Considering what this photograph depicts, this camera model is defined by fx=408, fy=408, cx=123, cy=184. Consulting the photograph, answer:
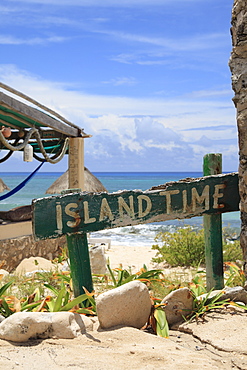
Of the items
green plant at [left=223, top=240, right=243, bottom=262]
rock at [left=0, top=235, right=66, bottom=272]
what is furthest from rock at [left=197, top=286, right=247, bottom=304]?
rock at [left=0, top=235, right=66, bottom=272]

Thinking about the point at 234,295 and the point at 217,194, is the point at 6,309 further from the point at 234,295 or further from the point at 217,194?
the point at 217,194

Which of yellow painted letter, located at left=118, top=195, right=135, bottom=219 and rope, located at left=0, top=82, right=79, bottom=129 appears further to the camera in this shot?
rope, located at left=0, top=82, right=79, bottom=129

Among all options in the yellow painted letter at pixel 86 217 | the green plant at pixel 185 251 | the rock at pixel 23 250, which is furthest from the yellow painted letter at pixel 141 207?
the rock at pixel 23 250

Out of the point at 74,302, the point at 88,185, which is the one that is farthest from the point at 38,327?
the point at 88,185

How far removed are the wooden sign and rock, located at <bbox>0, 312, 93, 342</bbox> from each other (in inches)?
26.1

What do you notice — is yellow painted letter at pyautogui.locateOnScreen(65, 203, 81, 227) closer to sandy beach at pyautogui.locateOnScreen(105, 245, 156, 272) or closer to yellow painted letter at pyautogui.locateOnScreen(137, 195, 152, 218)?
yellow painted letter at pyautogui.locateOnScreen(137, 195, 152, 218)

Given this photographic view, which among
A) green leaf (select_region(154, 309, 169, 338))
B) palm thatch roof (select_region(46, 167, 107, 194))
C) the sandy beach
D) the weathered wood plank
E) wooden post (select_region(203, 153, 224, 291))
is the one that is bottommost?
the sandy beach

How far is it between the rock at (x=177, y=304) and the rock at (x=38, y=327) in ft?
2.36

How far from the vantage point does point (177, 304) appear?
3.20m

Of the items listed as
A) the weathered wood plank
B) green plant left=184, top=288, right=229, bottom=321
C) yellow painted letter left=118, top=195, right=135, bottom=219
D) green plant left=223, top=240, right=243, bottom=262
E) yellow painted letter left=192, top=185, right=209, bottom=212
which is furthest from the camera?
green plant left=223, top=240, right=243, bottom=262

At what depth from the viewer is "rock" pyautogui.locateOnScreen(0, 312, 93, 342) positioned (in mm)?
2715

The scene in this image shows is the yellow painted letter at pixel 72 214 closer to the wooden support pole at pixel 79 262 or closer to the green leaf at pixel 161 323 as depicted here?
the wooden support pole at pixel 79 262

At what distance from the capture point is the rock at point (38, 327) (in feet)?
8.91

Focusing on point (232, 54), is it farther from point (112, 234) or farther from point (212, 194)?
point (112, 234)
